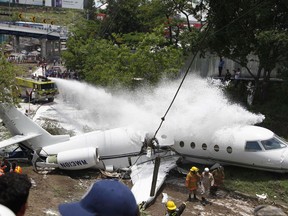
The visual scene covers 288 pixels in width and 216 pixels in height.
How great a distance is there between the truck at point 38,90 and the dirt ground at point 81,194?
17624mm

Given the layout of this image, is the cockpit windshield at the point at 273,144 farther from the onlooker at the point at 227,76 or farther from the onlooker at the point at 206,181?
the onlooker at the point at 227,76

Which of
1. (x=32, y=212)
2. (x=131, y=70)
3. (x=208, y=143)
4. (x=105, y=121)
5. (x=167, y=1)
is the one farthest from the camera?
(x=167, y=1)

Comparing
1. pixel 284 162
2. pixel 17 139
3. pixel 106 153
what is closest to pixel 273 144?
pixel 284 162

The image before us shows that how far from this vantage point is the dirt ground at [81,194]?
1362 centimetres

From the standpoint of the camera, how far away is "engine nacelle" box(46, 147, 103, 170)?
55.1 feet

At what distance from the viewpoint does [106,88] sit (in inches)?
942

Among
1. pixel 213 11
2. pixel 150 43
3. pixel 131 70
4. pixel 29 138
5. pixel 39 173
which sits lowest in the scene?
pixel 39 173

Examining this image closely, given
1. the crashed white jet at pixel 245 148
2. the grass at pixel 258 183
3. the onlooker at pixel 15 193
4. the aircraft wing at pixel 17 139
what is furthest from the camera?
the aircraft wing at pixel 17 139

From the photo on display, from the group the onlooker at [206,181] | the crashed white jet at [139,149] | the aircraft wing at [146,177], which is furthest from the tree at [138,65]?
the onlooker at [206,181]

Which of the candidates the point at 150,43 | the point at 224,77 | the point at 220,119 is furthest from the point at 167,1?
the point at 220,119

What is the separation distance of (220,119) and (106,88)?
30.1ft

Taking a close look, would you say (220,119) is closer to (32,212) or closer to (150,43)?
(32,212)

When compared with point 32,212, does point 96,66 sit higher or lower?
higher

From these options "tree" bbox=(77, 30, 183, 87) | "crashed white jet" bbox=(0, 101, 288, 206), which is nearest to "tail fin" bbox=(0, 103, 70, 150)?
"crashed white jet" bbox=(0, 101, 288, 206)
